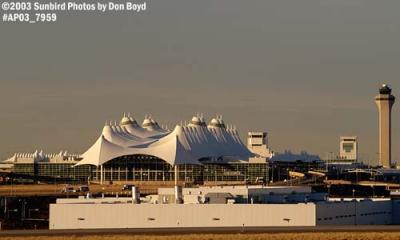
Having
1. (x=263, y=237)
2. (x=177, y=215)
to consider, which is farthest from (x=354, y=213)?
(x=263, y=237)

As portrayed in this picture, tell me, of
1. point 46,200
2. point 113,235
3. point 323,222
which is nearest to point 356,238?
point 113,235

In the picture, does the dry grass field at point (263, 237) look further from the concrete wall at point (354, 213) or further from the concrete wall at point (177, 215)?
the concrete wall at point (354, 213)

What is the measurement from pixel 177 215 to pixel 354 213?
60.2 ft

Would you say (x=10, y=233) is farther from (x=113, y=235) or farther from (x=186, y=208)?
(x=186, y=208)

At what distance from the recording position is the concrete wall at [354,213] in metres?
104

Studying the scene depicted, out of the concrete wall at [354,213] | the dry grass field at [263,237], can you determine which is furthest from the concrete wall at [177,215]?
the dry grass field at [263,237]

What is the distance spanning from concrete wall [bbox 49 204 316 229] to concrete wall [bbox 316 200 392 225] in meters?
3.09

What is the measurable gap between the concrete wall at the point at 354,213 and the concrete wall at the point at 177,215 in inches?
122

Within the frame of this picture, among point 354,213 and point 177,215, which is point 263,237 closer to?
point 177,215

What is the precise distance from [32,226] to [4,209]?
1016 inches

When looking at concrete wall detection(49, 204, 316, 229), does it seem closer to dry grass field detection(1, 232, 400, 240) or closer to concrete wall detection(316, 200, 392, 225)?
concrete wall detection(316, 200, 392, 225)

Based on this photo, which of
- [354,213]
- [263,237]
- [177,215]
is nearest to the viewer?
[263,237]

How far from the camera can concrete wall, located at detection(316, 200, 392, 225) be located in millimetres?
104250

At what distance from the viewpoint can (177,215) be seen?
104 m
